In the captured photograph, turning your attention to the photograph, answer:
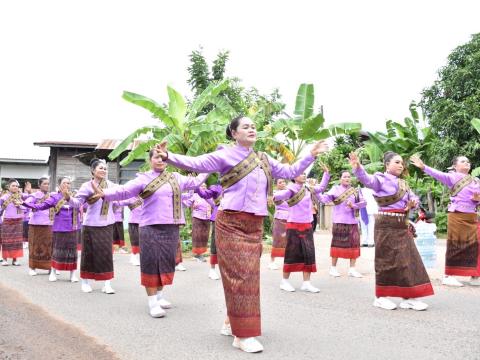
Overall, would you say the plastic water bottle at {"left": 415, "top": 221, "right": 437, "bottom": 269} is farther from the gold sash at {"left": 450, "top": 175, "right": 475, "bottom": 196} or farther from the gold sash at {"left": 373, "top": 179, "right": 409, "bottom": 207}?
the gold sash at {"left": 373, "top": 179, "right": 409, "bottom": 207}

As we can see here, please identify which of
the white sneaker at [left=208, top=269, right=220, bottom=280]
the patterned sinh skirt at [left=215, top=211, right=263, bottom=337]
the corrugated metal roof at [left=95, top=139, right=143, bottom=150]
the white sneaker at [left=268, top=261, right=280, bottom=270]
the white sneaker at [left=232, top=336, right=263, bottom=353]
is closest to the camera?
Result: the white sneaker at [left=232, top=336, right=263, bottom=353]

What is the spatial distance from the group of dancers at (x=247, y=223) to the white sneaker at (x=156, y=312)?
1 cm

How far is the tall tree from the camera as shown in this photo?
19.8m

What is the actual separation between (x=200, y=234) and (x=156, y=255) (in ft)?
19.4

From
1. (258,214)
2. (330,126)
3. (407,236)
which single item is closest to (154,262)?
(258,214)

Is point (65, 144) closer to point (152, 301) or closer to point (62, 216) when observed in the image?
point (62, 216)

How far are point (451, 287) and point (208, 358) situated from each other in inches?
213

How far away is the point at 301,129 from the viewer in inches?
551

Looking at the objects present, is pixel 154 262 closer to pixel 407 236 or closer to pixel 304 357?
pixel 304 357

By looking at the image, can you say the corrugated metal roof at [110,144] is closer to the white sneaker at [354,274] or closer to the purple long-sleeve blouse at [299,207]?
the white sneaker at [354,274]

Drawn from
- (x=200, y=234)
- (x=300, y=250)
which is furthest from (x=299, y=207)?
(x=200, y=234)

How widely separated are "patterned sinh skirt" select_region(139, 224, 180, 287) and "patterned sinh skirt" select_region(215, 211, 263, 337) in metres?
1.71

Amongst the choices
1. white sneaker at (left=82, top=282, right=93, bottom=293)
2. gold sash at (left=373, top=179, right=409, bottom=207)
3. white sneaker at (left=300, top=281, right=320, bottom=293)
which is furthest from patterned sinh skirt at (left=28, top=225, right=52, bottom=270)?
gold sash at (left=373, top=179, right=409, bottom=207)

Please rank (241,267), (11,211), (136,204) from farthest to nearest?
1. (11,211)
2. (136,204)
3. (241,267)
